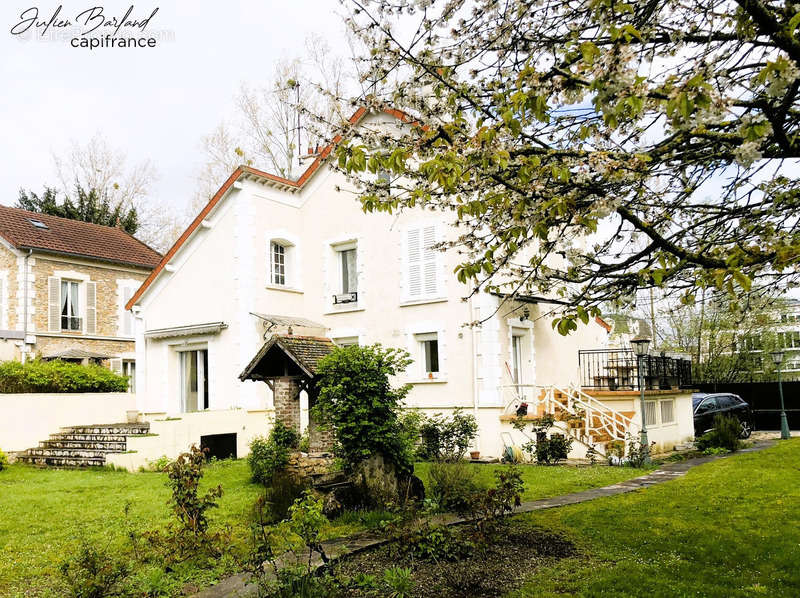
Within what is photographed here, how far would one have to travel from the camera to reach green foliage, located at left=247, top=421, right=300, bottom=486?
11.0 m

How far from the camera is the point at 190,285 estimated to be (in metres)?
19.5

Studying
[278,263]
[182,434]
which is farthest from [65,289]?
[182,434]

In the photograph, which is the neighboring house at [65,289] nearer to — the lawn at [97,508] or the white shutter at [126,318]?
the white shutter at [126,318]

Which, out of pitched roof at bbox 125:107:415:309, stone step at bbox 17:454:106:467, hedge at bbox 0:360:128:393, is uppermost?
pitched roof at bbox 125:107:415:309

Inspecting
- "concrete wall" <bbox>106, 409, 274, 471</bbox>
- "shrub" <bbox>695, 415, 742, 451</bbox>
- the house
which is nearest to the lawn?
"concrete wall" <bbox>106, 409, 274, 471</bbox>

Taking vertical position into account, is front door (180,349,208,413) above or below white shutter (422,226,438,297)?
below

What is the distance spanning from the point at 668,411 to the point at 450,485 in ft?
39.1

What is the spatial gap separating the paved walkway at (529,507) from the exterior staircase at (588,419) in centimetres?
132

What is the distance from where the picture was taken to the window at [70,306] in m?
24.6

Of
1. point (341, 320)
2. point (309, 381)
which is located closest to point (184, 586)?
point (309, 381)

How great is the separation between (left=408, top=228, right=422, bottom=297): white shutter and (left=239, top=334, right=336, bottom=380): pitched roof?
6.63 m

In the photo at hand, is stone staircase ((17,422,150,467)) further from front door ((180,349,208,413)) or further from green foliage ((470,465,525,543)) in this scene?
green foliage ((470,465,525,543))

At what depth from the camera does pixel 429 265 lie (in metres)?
17.5

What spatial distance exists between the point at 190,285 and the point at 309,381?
407 inches
